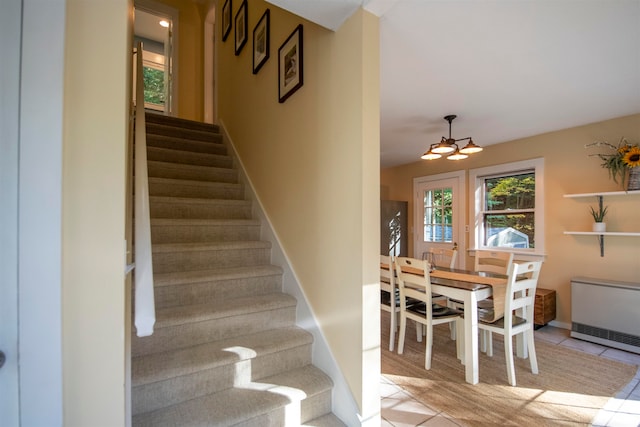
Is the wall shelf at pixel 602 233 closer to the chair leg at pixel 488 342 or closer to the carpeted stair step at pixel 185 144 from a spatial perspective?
the chair leg at pixel 488 342

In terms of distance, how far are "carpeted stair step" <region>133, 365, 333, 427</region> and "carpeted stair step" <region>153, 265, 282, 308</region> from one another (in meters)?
0.59

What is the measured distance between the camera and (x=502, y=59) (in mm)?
2062

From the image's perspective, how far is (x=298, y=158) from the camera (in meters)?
1.98

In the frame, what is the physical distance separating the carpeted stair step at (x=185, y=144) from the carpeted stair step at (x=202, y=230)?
123 cm

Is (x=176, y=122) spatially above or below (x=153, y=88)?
below

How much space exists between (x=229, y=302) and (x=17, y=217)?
51.0 inches

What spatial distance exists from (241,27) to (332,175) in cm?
245

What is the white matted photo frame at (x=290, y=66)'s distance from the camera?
1.95 metres

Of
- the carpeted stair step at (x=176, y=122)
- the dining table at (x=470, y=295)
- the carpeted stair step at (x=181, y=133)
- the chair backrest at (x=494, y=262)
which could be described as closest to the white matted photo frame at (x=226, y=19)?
the carpeted stair step at (x=176, y=122)

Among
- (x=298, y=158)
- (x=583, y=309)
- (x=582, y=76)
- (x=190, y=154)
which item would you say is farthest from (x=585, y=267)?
(x=190, y=154)

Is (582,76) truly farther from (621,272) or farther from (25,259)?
(25,259)

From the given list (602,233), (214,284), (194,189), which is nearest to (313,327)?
(214,284)

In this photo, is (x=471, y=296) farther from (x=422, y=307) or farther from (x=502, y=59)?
(x=502, y=59)

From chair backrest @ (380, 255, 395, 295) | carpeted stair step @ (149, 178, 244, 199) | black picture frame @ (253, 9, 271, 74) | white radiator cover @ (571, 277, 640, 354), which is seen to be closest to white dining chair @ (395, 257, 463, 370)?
chair backrest @ (380, 255, 395, 295)
